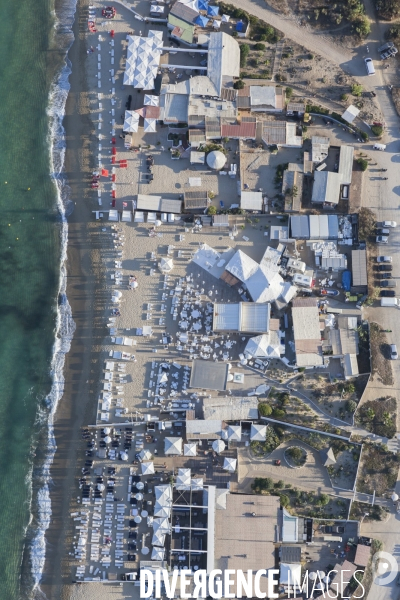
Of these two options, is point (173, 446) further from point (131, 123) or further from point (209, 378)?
point (131, 123)

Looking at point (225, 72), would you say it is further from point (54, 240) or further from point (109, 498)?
point (109, 498)

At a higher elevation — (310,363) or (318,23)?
(318,23)

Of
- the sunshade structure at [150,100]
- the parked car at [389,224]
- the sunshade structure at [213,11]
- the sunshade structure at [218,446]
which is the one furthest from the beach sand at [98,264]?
the parked car at [389,224]

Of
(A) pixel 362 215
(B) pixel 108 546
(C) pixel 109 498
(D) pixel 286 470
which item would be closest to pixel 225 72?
(A) pixel 362 215

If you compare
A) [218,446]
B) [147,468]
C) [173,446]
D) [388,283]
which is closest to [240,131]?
[388,283]

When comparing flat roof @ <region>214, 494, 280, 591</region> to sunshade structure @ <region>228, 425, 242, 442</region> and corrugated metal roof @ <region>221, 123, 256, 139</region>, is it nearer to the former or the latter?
sunshade structure @ <region>228, 425, 242, 442</region>

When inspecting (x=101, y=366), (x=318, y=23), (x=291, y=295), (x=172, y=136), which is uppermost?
(x=318, y=23)

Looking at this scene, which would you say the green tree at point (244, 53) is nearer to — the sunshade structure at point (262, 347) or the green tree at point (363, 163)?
the green tree at point (363, 163)

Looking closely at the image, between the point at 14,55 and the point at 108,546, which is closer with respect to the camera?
the point at 108,546
